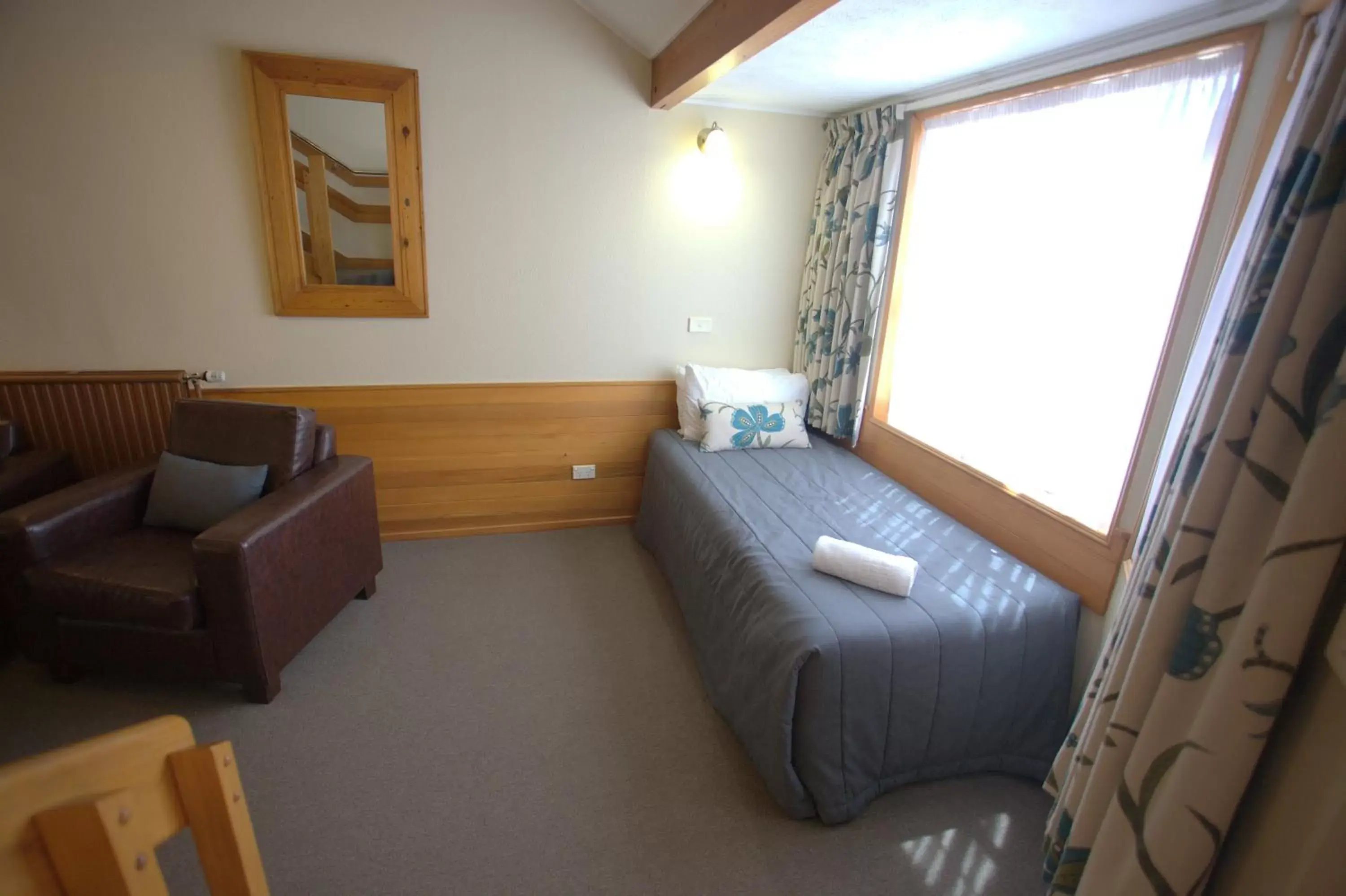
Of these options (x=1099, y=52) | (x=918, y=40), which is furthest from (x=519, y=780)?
(x=1099, y=52)

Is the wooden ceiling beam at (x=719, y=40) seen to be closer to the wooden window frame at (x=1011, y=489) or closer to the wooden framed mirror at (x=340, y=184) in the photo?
the wooden window frame at (x=1011, y=489)

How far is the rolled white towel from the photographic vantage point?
1854 millimetres

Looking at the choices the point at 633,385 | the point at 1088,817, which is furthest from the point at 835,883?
the point at 633,385

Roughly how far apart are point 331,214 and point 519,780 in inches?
94.8

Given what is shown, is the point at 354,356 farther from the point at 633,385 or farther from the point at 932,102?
the point at 932,102

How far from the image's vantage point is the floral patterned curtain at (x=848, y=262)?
9.12 ft

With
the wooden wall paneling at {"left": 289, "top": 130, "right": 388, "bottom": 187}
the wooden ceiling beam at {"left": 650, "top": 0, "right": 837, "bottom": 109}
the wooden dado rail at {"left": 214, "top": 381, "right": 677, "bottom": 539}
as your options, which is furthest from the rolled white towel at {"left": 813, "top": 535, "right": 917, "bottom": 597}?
the wooden wall paneling at {"left": 289, "top": 130, "right": 388, "bottom": 187}

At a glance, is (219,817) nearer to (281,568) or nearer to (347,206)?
(281,568)

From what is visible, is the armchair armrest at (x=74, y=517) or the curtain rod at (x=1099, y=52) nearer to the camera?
the curtain rod at (x=1099, y=52)

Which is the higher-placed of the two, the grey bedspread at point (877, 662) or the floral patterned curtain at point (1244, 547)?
the floral patterned curtain at point (1244, 547)

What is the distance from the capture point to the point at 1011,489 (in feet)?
7.35

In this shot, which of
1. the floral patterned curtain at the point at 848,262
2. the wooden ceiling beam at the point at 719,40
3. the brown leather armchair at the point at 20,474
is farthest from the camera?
the floral patterned curtain at the point at 848,262

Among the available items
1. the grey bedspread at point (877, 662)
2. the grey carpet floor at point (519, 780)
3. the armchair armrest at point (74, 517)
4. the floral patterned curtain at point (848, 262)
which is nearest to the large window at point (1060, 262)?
the floral patterned curtain at point (848, 262)

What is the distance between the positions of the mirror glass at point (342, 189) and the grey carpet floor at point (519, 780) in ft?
5.13
